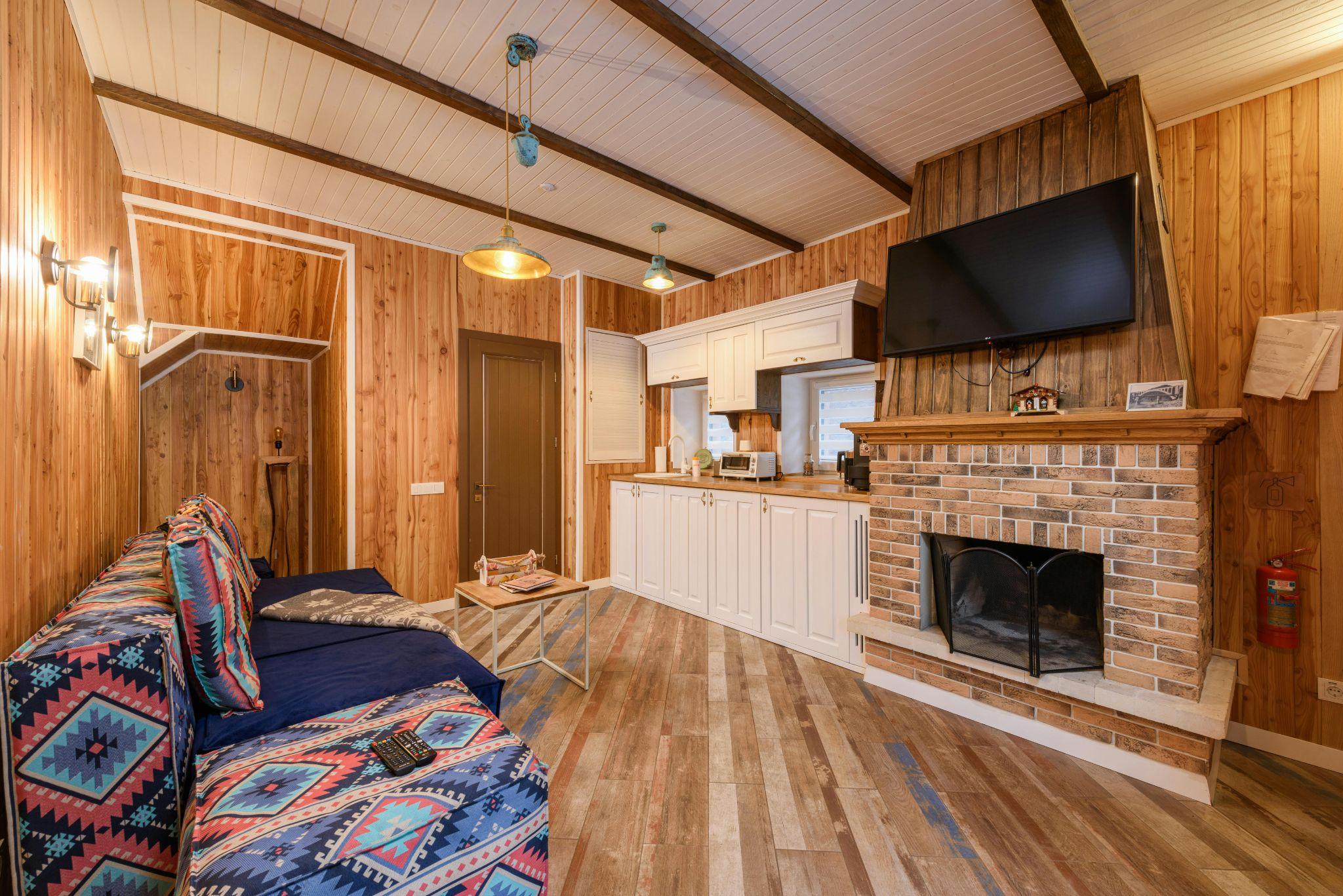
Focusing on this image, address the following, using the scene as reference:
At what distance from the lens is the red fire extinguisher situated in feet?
7.41

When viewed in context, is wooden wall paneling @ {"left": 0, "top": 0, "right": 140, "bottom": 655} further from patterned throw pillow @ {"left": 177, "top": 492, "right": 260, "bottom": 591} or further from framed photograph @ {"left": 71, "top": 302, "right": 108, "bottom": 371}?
patterned throw pillow @ {"left": 177, "top": 492, "right": 260, "bottom": 591}

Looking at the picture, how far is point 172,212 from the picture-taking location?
10.7 ft

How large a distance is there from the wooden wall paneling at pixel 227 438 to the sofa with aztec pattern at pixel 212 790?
149 inches

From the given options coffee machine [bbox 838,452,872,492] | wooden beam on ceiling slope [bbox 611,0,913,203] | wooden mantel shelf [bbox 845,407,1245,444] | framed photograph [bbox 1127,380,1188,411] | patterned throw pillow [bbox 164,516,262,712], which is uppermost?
wooden beam on ceiling slope [bbox 611,0,913,203]

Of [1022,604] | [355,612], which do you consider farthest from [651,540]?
[1022,604]

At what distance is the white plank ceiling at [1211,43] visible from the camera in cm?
198

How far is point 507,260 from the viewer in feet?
7.79

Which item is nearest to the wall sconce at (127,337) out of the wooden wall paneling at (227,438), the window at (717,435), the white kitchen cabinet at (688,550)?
the wooden wall paneling at (227,438)

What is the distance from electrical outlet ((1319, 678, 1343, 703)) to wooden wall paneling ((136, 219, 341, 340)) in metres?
5.80

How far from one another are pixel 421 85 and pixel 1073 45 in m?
2.61

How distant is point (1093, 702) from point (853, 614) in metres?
1.11

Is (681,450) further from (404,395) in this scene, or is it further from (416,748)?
(416,748)

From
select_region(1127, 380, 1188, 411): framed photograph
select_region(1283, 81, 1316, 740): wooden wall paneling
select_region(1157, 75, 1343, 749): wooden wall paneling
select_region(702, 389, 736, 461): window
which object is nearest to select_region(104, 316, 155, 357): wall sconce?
select_region(702, 389, 736, 461): window

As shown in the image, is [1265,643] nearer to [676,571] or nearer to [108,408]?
[676,571]
